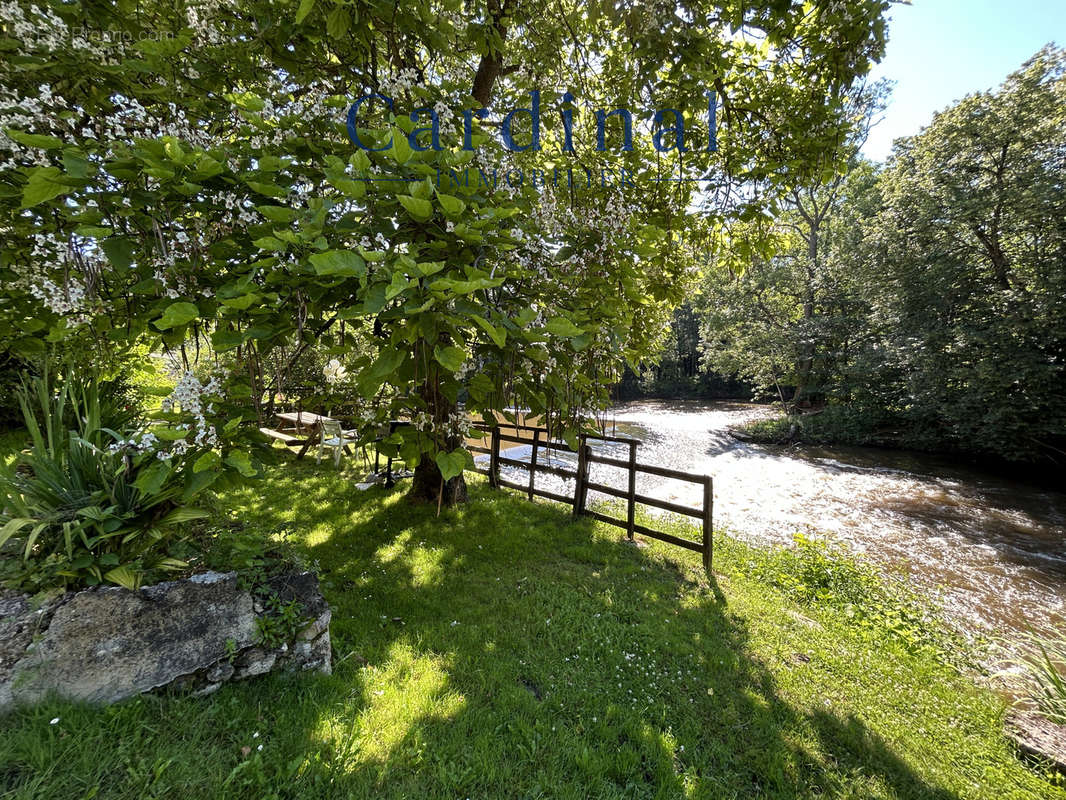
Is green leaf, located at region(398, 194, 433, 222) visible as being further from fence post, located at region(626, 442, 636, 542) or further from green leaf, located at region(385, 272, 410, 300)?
fence post, located at region(626, 442, 636, 542)

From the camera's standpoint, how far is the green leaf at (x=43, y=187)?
1348 millimetres

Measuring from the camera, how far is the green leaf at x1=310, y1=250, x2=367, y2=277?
1.22 meters

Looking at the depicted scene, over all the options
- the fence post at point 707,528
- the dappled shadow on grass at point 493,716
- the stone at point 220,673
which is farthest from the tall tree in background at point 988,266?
the stone at point 220,673

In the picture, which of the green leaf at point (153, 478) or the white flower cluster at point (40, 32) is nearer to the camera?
the green leaf at point (153, 478)

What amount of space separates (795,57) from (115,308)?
5.68 metres

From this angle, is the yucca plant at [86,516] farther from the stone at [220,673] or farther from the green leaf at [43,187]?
the green leaf at [43,187]

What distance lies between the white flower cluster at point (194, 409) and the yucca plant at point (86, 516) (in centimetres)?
72

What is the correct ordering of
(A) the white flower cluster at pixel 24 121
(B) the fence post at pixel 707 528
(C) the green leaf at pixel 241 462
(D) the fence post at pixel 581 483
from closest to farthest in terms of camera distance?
(C) the green leaf at pixel 241 462, (A) the white flower cluster at pixel 24 121, (B) the fence post at pixel 707 528, (D) the fence post at pixel 581 483

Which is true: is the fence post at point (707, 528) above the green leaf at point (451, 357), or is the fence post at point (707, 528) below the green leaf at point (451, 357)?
below

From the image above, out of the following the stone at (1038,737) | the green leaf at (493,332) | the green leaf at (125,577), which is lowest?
the stone at (1038,737)

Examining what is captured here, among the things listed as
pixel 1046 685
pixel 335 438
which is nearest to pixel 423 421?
pixel 1046 685

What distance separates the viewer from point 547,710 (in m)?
2.62

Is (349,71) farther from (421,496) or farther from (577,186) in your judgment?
(421,496)

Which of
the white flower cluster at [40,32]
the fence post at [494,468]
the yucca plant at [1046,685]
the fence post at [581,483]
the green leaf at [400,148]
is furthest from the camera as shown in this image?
the fence post at [494,468]
